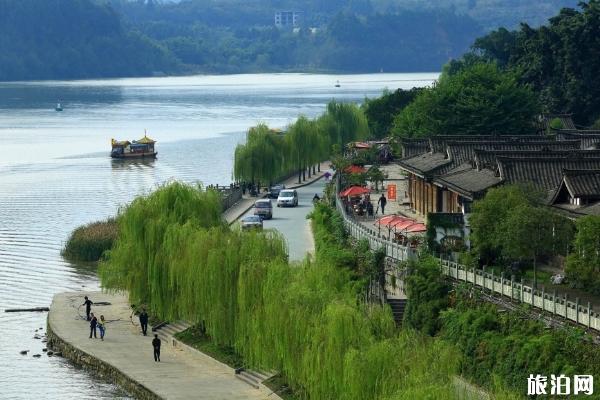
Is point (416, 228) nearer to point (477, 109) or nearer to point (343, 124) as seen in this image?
point (477, 109)

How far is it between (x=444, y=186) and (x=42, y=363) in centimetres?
2089

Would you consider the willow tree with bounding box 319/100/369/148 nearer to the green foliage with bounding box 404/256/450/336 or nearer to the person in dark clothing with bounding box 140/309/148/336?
the person in dark clothing with bounding box 140/309/148/336

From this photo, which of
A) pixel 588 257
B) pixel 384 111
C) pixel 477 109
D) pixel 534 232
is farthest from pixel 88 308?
pixel 384 111

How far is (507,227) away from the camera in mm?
48656

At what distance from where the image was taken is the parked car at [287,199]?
89.7m

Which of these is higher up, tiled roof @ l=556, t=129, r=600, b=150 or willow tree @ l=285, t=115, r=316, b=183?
tiled roof @ l=556, t=129, r=600, b=150

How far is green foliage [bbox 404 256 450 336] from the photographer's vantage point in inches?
1761

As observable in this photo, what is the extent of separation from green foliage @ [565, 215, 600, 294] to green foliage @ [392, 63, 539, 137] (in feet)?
173

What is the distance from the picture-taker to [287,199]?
295ft

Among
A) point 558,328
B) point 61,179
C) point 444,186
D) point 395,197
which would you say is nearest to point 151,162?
point 61,179

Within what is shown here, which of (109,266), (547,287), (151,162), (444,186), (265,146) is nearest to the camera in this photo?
(547,287)

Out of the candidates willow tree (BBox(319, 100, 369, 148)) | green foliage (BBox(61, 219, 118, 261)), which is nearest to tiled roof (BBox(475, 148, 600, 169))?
green foliage (BBox(61, 219, 118, 261))

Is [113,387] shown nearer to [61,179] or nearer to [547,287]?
[547,287]

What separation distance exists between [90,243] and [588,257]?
37.8 metres
